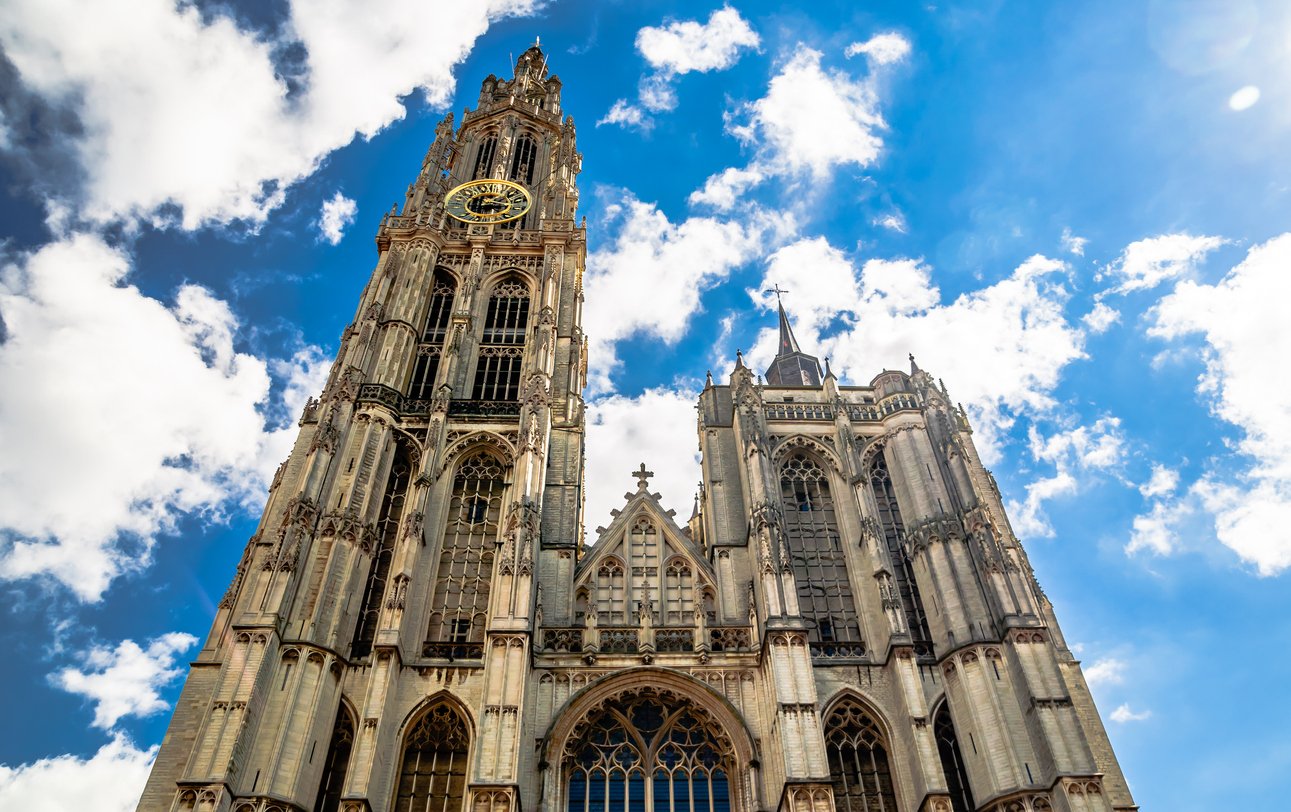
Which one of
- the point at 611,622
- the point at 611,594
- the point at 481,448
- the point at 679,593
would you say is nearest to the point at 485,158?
the point at 481,448

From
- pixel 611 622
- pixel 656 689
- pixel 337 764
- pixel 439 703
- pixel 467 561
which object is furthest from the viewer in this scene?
pixel 467 561

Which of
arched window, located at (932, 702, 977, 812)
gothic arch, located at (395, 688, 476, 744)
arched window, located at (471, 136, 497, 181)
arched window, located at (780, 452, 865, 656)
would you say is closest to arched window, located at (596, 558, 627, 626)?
gothic arch, located at (395, 688, 476, 744)

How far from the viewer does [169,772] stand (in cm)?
2294

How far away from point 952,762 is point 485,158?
34851 mm

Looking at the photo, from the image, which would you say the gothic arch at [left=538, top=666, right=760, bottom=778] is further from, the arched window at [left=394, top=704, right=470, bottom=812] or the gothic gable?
the arched window at [left=394, top=704, right=470, bottom=812]

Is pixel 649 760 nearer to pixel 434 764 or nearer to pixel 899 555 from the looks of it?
pixel 434 764

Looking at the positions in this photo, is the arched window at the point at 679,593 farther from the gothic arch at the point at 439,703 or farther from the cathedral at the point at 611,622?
the gothic arch at the point at 439,703

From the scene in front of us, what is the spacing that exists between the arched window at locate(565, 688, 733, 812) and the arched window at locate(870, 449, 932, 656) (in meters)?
6.31

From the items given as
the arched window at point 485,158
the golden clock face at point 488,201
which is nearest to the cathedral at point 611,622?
the golden clock face at point 488,201

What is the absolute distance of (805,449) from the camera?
3238 cm

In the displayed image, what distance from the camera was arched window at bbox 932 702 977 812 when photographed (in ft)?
77.8

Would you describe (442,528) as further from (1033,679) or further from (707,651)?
(1033,679)

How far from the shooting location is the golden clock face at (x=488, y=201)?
42375 mm

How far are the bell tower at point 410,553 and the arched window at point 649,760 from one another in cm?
200
